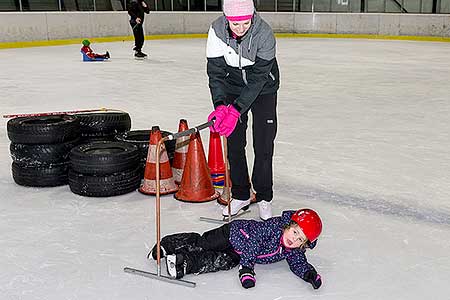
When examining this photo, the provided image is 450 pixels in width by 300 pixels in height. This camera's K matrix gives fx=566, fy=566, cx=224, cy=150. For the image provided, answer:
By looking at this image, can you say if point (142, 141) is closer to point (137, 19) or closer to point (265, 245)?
point (265, 245)

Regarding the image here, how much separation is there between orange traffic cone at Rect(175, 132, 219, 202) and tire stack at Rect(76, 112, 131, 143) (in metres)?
0.80

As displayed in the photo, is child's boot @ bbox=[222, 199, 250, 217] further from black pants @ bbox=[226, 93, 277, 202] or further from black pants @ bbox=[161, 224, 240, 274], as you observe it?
black pants @ bbox=[161, 224, 240, 274]

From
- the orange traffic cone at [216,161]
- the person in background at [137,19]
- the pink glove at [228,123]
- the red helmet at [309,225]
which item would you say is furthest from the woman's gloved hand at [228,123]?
the person in background at [137,19]

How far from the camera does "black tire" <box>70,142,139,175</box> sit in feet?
10.5

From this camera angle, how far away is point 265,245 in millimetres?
2322

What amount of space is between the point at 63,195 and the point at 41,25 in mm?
12349

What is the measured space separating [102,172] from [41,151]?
0.46 meters

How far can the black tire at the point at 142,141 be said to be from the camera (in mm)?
3537

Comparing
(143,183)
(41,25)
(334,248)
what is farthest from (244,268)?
(41,25)

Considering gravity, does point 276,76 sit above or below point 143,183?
above

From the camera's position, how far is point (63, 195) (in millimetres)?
3326

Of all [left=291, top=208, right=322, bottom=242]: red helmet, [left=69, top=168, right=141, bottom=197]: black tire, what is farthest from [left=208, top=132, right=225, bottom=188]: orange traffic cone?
[left=291, top=208, right=322, bottom=242]: red helmet

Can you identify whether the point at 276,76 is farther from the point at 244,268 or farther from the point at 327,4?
the point at 327,4

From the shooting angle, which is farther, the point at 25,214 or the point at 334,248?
the point at 25,214
